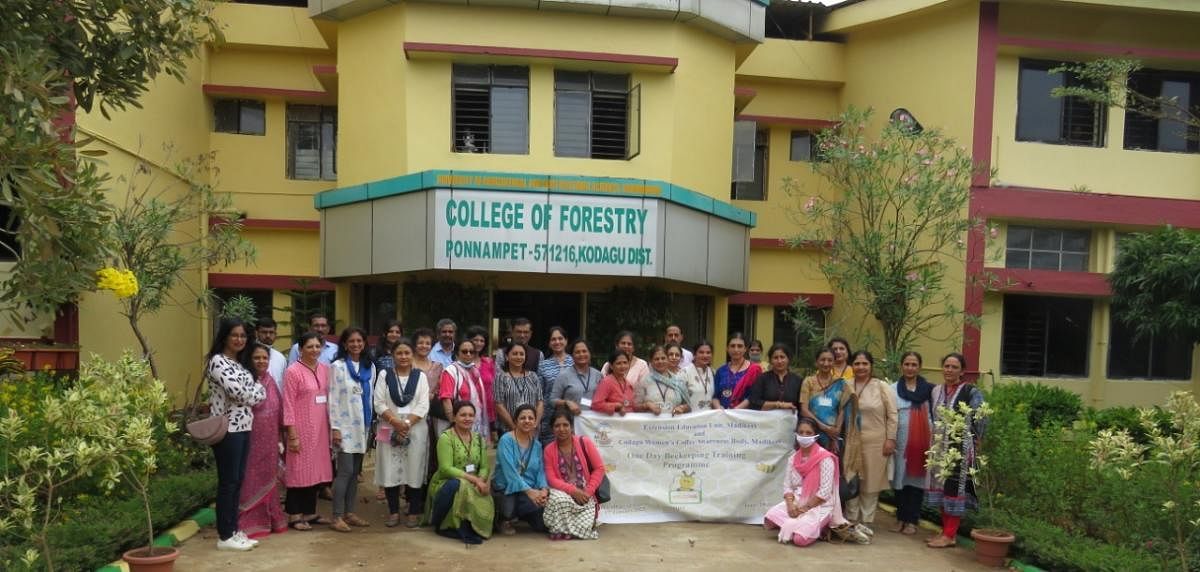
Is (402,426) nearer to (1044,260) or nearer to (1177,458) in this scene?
(1177,458)

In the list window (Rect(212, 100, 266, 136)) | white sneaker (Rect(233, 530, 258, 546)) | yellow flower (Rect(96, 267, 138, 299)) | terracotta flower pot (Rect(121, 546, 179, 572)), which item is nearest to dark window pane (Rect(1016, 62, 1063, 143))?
white sneaker (Rect(233, 530, 258, 546))

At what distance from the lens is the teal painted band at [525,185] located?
1228 centimetres

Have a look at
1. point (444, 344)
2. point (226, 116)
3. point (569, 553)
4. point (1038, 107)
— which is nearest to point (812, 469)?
point (569, 553)

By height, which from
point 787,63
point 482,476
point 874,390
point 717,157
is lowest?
point 482,476

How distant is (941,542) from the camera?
291 inches

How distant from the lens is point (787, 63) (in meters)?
16.3

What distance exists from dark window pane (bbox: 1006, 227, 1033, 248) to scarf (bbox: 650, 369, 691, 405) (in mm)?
8176

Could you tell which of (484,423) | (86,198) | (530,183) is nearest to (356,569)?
(484,423)

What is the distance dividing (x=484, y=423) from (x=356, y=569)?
199 centimetres

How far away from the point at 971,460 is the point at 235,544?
5900 mm

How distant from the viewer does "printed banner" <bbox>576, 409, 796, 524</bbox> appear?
26.1 feet

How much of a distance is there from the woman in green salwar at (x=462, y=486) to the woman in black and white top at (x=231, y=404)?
147 centimetres

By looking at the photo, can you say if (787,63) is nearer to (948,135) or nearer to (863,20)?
(863,20)

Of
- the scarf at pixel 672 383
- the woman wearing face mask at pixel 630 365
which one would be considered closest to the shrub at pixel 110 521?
the woman wearing face mask at pixel 630 365
